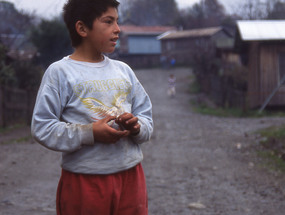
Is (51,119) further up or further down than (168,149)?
further up

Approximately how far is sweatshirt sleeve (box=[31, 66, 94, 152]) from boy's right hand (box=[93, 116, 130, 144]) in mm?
29

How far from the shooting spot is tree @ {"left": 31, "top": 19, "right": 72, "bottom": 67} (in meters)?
29.7

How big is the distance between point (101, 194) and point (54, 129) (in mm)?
378

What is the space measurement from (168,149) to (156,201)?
351 centimetres

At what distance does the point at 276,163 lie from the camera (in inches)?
250

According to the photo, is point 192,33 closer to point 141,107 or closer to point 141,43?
point 141,43

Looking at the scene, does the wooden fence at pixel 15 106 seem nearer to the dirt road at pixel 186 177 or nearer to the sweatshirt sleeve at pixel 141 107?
the dirt road at pixel 186 177

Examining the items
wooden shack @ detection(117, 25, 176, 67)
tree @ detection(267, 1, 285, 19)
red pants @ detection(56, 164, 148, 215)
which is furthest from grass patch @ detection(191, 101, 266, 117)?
wooden shack @ detection(117, 25, 176, 67)

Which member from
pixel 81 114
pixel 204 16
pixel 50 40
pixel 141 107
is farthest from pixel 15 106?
pixel 204 16

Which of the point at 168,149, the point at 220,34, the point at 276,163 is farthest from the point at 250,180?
the point at 220,34

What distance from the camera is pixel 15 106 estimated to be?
12.2m

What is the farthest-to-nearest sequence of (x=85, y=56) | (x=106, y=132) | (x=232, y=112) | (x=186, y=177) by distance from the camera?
(x=232, y=112)
(x=186, y=177)
(x=85, y=56)
(x=106, y=132)

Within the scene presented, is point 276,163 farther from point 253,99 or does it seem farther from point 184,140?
point 253,99

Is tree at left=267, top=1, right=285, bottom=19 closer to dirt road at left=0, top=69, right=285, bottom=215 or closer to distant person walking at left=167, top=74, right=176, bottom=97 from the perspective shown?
distant person walking at left=167, top=74, right=176, bottom=97
